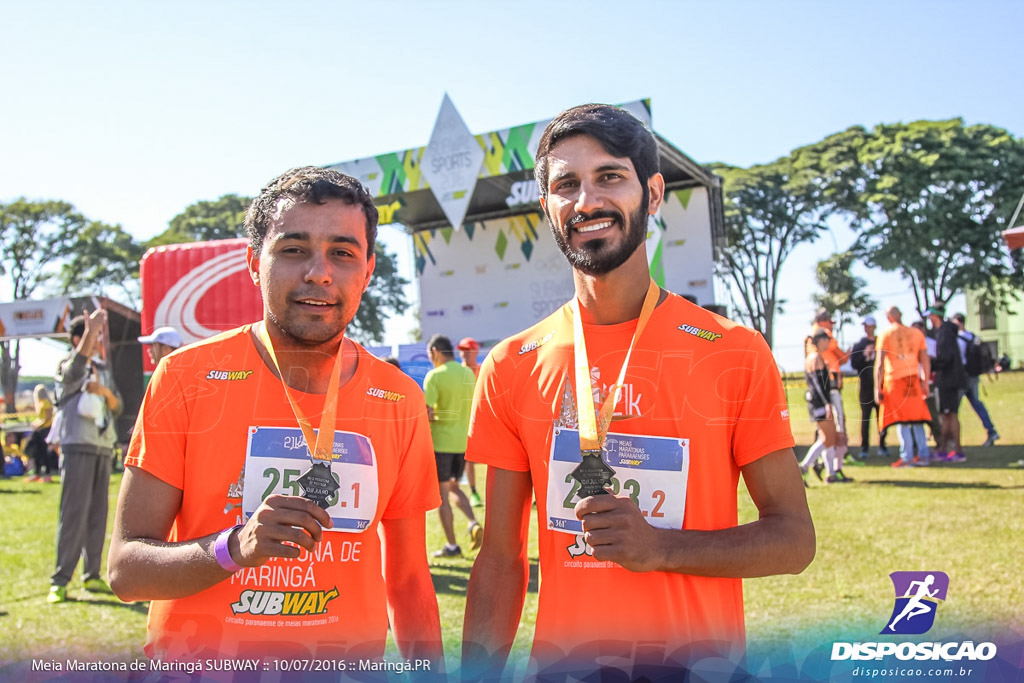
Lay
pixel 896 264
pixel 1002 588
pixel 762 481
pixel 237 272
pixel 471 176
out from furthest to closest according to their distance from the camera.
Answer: pixel 896 264
pixel 471 176
pixel 237 272
pixel 1002 588
pixel 762 481

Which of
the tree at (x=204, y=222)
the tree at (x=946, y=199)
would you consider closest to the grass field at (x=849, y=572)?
the tree at (x=946, y=199)

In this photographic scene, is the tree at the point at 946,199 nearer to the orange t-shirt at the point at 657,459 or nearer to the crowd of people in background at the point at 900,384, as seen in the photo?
the crowd of people in background at the point at 900,384

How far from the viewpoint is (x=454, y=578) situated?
20.0ft

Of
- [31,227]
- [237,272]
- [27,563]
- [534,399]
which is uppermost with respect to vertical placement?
[31,227]

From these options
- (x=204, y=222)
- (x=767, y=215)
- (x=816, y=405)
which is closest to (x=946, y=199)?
(x=767, y=215)

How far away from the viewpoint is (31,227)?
3206cm

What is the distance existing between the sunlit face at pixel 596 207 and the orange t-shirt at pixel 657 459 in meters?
0.20

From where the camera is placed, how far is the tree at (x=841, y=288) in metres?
30.2

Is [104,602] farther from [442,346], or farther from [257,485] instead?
[257,485]

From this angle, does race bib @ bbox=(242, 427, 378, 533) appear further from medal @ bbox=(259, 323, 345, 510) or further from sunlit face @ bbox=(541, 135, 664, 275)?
sunlit face @ bbox=(541, 135, 664, 275)

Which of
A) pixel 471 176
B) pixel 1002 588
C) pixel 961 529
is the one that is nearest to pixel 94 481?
pixel 1002 588

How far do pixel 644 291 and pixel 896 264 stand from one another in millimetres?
26094

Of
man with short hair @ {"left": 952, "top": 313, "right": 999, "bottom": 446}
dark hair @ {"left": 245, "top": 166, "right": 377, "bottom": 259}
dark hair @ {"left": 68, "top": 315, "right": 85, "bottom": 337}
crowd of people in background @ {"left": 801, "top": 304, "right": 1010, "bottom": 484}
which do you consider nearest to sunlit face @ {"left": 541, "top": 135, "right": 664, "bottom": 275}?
dark hair @ {"left": 245, "top": 166, "right": 377, "bottom": 259}

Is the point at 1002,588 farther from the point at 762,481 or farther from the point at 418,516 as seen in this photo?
the point at 418,516
